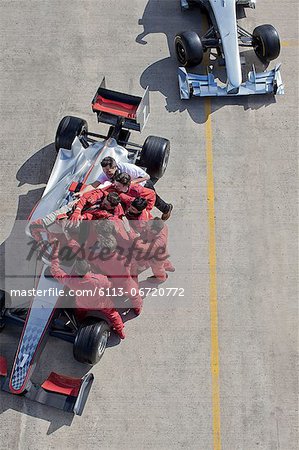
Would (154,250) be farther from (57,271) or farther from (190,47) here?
(190,47)

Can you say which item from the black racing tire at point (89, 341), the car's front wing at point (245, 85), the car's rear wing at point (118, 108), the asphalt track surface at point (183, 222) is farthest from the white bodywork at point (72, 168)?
the car's front wing at point (245, 85)

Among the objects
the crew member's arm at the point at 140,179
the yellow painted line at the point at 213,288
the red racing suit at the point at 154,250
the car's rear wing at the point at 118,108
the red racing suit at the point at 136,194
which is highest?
the car's rear wing at the point at 118,108

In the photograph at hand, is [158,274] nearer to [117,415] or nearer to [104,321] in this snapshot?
[104,321]

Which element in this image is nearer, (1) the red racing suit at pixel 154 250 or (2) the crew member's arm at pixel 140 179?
(1) the red racing suit at pixel 154 250

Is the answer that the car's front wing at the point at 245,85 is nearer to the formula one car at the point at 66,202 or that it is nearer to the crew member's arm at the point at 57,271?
the formula one car at the point at 66,202

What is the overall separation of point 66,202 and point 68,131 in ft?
4.60

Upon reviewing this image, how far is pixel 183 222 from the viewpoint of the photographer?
31.7 ft

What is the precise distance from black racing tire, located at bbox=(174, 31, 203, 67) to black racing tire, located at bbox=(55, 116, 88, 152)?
2.14 metres

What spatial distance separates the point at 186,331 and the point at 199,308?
0.38 m

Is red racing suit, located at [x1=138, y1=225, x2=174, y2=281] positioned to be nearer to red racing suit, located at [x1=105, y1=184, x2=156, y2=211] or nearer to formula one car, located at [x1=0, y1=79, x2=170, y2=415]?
red racing suit, located at [x1=105, y1=184, x2=156, y2=211]

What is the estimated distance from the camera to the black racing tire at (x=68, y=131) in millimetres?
9578

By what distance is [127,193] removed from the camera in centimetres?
853

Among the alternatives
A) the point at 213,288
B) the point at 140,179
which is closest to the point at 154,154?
the point at 140,179

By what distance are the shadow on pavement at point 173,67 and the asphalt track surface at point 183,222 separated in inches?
1.0
